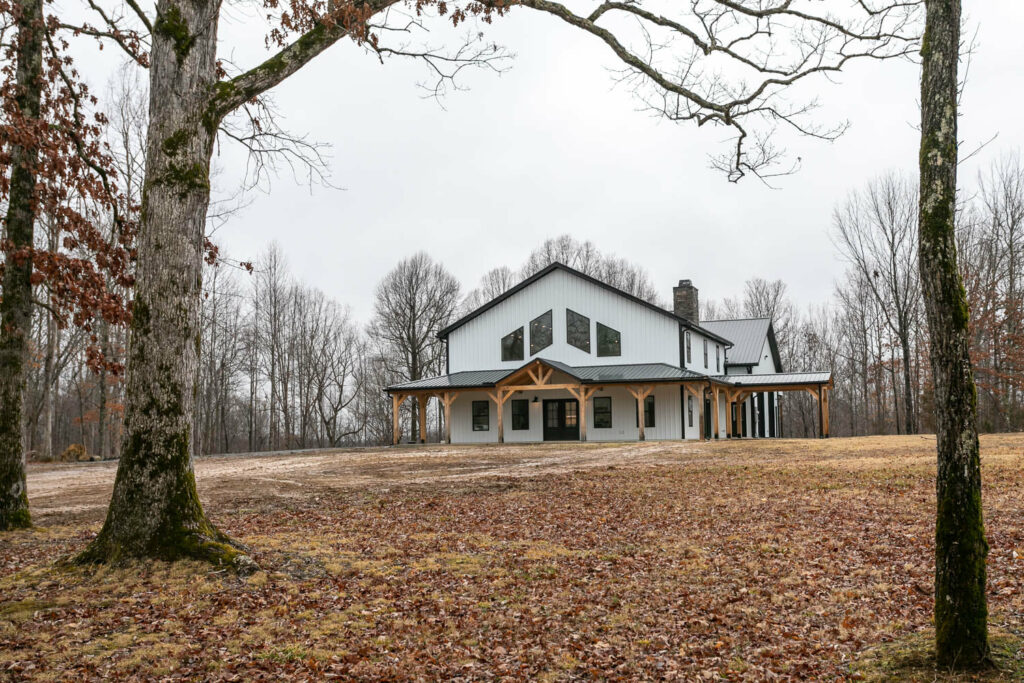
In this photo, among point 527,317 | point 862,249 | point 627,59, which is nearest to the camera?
point 627,59

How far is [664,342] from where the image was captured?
30.3 metres

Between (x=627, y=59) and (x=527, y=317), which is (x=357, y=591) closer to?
(x=627, y=59)

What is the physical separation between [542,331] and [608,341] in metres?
→ 2.87

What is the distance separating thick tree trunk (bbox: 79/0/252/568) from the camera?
6918 millimetres

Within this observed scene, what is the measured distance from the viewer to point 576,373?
97.5 feet

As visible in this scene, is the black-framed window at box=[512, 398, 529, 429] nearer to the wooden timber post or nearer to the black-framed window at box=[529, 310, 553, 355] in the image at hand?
the black-framed window at box=[529, 310, 553, 355]

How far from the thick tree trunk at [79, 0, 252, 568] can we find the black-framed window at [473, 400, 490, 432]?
24974 mm

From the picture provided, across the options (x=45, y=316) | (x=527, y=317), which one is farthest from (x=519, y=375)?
(x=45, y=316)

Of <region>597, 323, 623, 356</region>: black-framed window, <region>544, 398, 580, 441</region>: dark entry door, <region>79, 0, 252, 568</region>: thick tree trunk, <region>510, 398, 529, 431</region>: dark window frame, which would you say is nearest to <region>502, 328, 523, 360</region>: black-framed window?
<region>510, 398, 529, 431</region>: dark window frame

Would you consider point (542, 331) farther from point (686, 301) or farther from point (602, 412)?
point (686, 301)

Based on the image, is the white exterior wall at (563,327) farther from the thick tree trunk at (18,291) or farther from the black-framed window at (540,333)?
the thick tree trunk at (18,291)

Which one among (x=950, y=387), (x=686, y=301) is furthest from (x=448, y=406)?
(x=950, y=387)

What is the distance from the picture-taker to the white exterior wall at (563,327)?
30469 mm

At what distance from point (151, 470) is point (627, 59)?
25.4 feet
